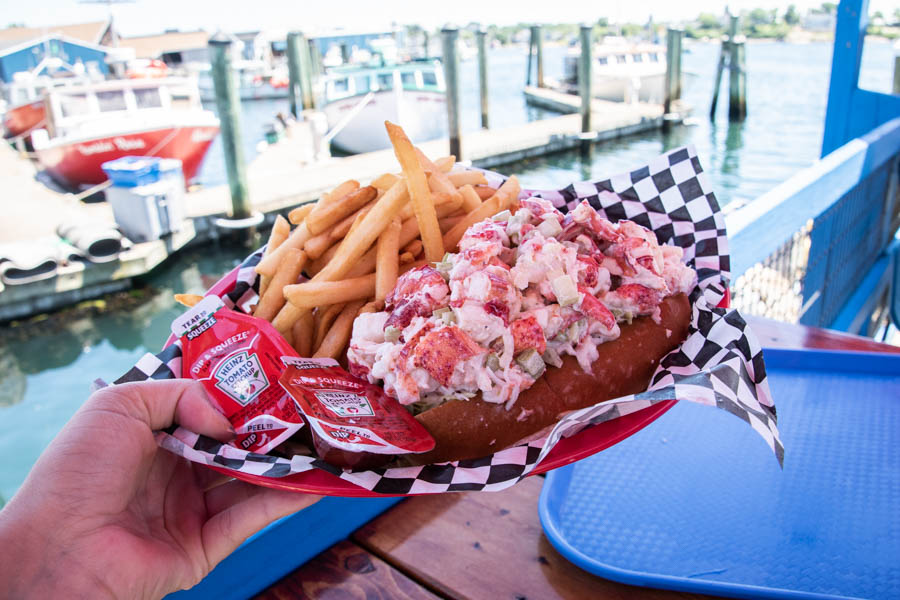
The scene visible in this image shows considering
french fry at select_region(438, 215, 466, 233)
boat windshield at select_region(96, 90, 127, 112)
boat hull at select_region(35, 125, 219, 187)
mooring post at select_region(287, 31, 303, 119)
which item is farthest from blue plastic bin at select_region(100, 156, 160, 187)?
mooring post at select_region(287, 31, 303, 119)

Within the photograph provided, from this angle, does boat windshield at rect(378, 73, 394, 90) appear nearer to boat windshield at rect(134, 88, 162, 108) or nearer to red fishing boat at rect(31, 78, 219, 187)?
red fishing boat at rect(31, 78, 219, 187)

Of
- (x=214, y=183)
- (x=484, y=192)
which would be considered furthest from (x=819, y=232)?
(x=214, y=183)

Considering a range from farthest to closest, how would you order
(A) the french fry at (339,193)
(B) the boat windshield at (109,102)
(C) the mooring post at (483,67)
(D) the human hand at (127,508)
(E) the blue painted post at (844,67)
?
(C) the mooring post at (483,67)
(B) the boat windshield at (109,102)
(E) the blue painted post at (844,67)
(A) the french fry at (339,193)
(D) the human hand at (127,508)

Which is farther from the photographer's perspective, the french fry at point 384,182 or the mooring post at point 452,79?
the mooring post at point 452,79

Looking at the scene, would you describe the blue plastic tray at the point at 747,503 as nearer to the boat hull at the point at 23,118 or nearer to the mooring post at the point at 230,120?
the mooring post at the point at 230,120

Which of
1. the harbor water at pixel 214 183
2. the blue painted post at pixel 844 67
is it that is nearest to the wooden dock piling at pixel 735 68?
the harbor water at pixel 214 183

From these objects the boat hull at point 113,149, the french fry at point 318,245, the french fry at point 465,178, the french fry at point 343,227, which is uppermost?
the french fry at point 465,178

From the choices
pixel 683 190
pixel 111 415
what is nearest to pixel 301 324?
pixel 111 415

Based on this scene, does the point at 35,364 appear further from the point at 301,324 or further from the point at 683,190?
the point at 683,190
